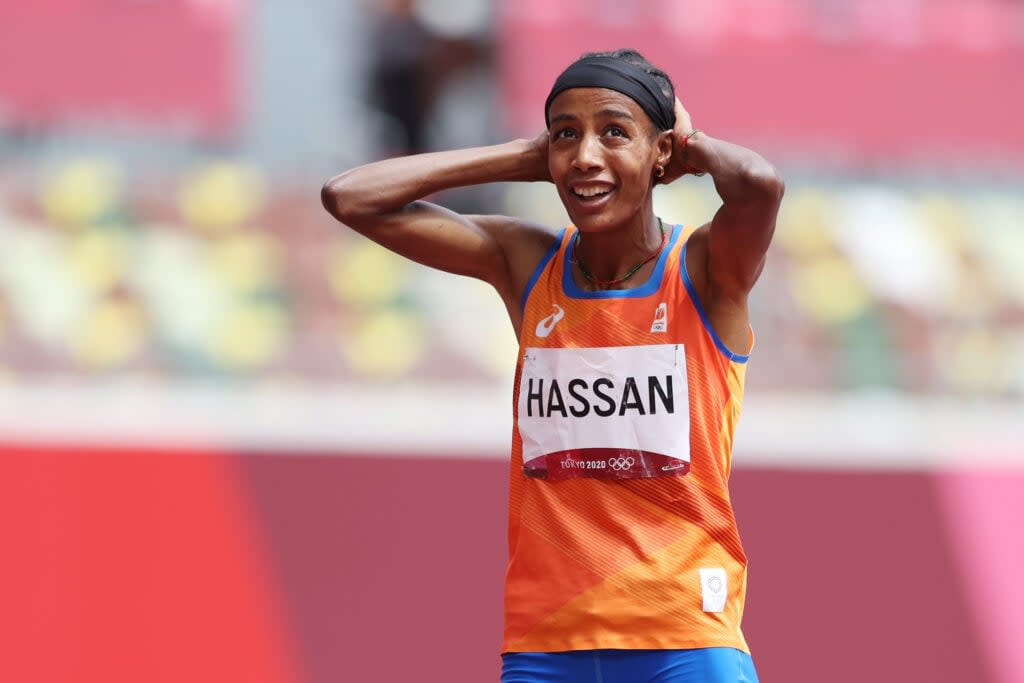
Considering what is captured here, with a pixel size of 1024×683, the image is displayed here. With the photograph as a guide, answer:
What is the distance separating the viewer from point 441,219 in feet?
11.2

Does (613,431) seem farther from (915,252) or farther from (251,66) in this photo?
(251,66)

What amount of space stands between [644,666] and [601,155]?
3.42ft

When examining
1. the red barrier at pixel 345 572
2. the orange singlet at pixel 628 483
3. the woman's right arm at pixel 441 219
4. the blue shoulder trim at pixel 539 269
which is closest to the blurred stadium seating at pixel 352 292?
the red barrier at pixel 345 572

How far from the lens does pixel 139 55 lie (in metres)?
8.57

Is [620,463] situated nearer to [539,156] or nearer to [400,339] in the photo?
[539,156]

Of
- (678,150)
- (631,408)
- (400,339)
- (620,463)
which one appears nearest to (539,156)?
(678,150)

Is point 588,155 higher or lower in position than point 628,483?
higher

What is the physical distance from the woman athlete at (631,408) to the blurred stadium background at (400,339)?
2.75 meters

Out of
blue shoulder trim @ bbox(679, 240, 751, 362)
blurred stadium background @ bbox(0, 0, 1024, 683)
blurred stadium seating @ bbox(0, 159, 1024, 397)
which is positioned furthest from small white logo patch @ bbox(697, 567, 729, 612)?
blurred stadium seating @ bbox(0, 159, 1024, 397)

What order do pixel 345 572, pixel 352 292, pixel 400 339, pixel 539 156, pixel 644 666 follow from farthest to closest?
pixel 352 292 → pixel 400 339 → pixel 345 572 → pixel 539 156 → pixel 644 666

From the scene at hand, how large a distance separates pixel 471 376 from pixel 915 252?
3016 millimetres

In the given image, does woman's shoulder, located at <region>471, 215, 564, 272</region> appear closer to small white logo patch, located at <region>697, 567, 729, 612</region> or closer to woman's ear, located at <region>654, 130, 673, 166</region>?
woman's ear, located at <region>654, 130, 673, 166</region>

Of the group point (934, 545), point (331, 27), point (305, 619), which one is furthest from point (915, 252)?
point (305, 619)

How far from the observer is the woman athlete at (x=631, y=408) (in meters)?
3.03
